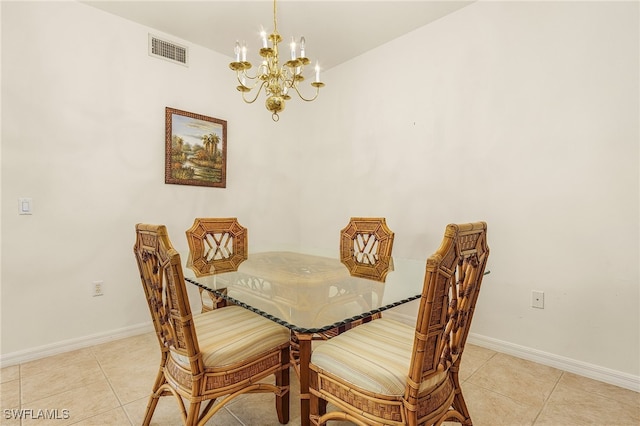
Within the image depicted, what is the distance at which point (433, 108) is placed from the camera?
9.05ft

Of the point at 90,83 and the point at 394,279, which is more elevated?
the point at 90,83

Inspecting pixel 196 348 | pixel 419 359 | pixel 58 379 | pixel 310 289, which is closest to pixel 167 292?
pixel 196 348

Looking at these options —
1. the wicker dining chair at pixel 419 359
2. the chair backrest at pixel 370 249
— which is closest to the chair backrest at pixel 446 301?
the wicker dining chair at pixel 419 359

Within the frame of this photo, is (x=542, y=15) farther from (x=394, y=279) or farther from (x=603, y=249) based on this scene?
(x=394, y=279)

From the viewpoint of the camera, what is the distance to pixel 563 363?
208 cm

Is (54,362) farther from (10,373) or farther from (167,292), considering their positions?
(167,292)

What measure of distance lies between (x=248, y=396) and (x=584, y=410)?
6.00 feet

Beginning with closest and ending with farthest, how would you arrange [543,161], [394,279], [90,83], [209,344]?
1. [209,344]
2. [394,279]
3. [543,161]
4. [90,83]

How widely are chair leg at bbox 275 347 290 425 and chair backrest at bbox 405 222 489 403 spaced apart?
0.67 m

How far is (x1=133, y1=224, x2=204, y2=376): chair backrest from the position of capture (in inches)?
43.4

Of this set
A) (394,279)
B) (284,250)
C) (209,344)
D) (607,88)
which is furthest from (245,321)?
(607,88)

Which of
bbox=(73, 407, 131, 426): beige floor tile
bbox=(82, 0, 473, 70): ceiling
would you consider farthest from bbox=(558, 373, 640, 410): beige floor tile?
bbox=(82, 0, 473, 70): ceiling

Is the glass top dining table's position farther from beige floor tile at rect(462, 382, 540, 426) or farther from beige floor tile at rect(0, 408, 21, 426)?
beige floor tile at rect(0, 408, 21, 426)

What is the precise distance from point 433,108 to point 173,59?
8.06 ft
